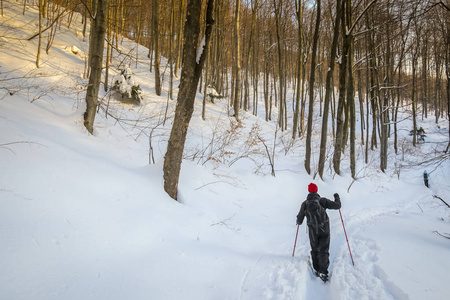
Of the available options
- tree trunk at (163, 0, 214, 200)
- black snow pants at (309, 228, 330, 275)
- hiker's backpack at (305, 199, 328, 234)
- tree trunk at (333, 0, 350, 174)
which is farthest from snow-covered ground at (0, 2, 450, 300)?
tree trunk at (333, 0, 350, 174)

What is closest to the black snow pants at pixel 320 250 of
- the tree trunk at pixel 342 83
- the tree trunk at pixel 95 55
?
the tree trunk at pixel 95 55

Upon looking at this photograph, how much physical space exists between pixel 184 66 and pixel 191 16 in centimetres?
83

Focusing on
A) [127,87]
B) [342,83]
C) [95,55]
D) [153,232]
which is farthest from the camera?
[127,87]

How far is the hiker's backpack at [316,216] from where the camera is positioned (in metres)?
4.23

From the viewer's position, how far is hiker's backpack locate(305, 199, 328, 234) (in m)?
4.23

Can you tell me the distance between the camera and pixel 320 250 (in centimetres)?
418

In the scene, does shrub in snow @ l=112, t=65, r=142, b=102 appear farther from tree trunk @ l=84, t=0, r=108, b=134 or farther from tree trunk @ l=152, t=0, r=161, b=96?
tree trunk @ l=84, t=0, r=108, b=134

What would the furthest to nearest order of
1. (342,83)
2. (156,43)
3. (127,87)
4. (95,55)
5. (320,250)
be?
(156,43) → (127,87) → (342,83) → (95,55) → (320,250)

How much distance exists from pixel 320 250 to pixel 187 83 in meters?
3.92

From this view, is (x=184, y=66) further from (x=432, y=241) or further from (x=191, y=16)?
(x=432, y=241)

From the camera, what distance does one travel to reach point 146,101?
11711mm

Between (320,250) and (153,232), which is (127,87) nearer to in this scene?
(153,232)

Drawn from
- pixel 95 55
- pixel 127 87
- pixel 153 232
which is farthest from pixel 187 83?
pixel 127 87

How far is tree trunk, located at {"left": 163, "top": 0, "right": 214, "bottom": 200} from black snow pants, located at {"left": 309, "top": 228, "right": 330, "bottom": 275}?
9.28 ft
